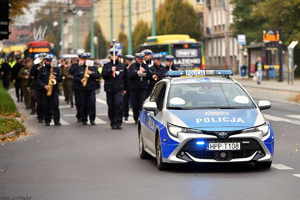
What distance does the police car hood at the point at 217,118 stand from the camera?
13258 millimetres

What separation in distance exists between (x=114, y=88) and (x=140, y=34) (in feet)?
277

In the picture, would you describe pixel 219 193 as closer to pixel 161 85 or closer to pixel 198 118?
pixel 198 118

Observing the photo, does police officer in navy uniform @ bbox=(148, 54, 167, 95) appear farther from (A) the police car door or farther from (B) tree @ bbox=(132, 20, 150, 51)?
(B) tree @ bbox=(132, 20, 150, 51)

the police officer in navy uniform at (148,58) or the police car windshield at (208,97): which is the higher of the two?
the police officer in navy uniform at (148,58)

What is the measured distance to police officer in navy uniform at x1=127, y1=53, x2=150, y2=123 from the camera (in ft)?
79.1

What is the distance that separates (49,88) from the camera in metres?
24.7

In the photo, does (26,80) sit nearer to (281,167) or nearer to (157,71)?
(157,71)

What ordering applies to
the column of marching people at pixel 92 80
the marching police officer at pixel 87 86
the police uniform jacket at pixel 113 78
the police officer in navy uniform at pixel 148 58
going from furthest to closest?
the marching police officer at pixel 87 86 → the police officer in navy uniform at pixel 148 58 → the column of marching people at pixel 92 80 → the police uniform jacket at pixel 113 78

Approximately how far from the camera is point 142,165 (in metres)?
14.7

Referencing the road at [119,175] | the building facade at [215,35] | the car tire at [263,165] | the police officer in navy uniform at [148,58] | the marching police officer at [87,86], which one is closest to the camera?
the road at [119,175]

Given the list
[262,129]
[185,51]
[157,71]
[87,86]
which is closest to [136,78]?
[157,71]

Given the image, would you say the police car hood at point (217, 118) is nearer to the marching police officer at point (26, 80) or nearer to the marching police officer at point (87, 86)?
the marching police officer at point (87, 86)

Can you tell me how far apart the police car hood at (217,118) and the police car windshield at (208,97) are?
0.24 m

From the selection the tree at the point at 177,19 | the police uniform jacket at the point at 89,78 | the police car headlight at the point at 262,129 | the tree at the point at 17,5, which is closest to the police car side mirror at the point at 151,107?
the police car headlight at the point at 262,129
